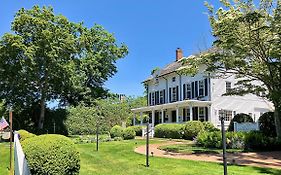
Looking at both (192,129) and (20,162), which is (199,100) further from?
(20,162)

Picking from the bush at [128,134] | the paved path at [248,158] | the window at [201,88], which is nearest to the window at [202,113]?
the window at [201,88]

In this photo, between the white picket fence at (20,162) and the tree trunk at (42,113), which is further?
the tree trunk at (42,113)

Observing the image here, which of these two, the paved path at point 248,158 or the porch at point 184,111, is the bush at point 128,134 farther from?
the paved path at point 248,158

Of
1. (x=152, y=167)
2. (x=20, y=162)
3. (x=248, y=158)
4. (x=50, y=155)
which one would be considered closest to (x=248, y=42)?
(x=248, y=158)

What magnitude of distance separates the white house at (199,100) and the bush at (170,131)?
1951 mm

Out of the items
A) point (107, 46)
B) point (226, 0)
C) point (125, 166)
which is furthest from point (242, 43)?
point (107, 46)

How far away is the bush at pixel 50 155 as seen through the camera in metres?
8.62

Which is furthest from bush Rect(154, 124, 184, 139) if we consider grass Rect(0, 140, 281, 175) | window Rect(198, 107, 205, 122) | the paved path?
grass Rect(0, 140, 281, 175)

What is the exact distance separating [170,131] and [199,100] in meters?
4.15

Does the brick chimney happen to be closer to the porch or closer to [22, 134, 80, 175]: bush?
the porch

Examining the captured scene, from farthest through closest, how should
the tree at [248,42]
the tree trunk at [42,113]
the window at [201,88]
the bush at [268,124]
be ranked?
the tree trunk at [42,113] < the window at [201,88] < the bush at [268,124] < the tree at [248,42]

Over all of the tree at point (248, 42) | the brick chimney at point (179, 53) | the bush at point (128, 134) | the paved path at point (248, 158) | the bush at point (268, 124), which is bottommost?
the paved path at point (248, 158)

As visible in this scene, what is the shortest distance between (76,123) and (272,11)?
23.2 metres

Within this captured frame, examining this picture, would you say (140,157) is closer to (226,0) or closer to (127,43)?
(226,0)
